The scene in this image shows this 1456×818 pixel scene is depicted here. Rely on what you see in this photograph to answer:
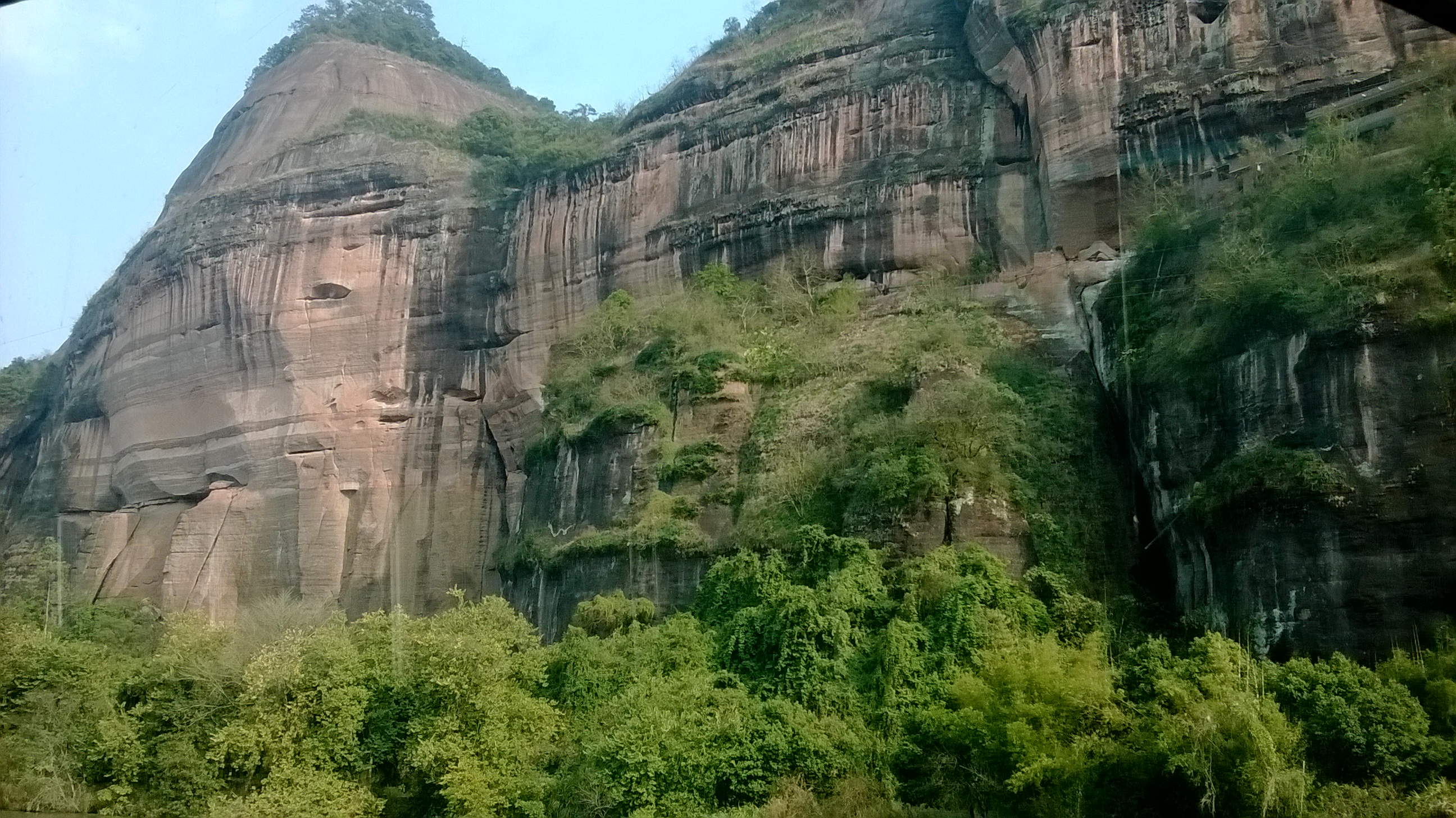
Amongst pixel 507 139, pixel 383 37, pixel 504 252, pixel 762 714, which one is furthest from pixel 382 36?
pixel 762 714

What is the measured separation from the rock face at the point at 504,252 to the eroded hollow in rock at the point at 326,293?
60 millimetres

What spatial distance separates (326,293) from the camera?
105 feet

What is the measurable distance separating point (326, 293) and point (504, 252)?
16.1 feet

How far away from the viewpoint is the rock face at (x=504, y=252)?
75.4 feet

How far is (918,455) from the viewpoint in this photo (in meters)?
18.0

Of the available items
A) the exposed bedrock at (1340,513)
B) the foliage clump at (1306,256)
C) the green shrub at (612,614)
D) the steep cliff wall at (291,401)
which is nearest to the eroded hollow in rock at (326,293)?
the steep cliff wall at (291,401)

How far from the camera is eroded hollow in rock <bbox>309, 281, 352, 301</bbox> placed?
31.9 metres

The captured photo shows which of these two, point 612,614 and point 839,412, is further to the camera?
point 839,412

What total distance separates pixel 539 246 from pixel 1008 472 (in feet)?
54.2

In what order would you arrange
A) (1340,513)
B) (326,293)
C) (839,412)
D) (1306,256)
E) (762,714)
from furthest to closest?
(326,293)
(839,412)
(762,714)
(1306,256)
(1340,513)

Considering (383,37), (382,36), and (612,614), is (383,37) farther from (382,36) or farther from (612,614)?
(612,614)

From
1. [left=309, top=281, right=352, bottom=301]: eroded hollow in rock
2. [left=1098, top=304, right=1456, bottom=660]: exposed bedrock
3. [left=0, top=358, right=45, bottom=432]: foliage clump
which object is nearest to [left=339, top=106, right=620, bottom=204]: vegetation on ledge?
[left=309, top=281, right=352, bottom=301]: eroded hollow in rock

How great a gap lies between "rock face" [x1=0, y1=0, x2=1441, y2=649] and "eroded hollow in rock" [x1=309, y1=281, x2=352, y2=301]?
0.20ft

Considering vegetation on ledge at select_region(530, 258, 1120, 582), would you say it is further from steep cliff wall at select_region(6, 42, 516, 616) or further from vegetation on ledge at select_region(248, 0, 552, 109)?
vegetation on ledge at select_region(248, 0, 552, 109)
